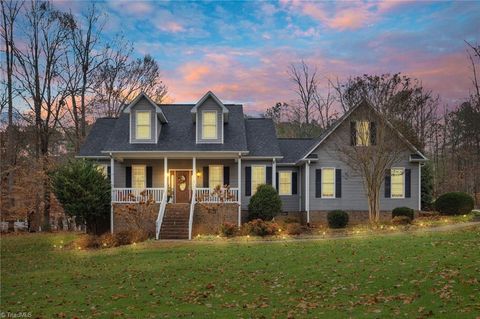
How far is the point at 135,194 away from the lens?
25.7m

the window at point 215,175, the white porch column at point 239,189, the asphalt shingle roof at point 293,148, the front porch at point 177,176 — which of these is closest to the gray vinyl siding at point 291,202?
the asphalt shingle roof at point 293,148

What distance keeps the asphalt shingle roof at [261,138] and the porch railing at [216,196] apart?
2.86 meters

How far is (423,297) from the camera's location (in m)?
8.98

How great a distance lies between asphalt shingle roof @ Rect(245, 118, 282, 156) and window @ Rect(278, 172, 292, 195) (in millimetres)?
1721

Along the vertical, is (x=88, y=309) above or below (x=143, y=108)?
below

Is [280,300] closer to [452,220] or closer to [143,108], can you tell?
[452,220]

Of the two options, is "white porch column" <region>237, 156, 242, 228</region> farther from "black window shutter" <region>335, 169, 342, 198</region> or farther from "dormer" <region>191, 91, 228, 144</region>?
"black window shutter" <region>335, 169, 342, 198</region>

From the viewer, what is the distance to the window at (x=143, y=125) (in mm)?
26594

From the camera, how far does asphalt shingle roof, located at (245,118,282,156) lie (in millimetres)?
27375

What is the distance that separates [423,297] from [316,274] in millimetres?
3475

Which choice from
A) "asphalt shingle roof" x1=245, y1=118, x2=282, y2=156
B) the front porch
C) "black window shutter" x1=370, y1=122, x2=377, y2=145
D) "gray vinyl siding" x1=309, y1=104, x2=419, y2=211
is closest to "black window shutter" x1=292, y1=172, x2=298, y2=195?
"asphalt shingle roof" x1=245, y1=118, x2=282, y2=156

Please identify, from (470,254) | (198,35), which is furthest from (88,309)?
(198,35)

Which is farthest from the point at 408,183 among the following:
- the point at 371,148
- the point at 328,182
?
the point at 371,148

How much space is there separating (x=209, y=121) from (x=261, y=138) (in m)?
3.66
